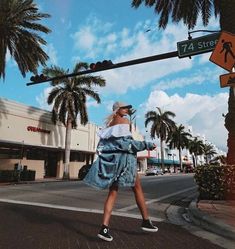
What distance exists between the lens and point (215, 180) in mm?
9656

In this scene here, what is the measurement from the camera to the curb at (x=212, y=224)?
5715mm

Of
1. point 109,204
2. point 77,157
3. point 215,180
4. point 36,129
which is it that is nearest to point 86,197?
point 215,180

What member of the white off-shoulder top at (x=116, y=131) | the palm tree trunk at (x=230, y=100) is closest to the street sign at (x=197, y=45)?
the palm tree trunk at (x=230, y=100)

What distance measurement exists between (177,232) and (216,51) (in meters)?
3.59

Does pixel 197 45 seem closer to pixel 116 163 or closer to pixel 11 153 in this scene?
pixel 116 163

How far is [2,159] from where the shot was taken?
31.9 meters

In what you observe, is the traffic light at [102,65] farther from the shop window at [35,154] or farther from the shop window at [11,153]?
the shop window at [35,154]

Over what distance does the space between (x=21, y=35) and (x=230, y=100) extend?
61.4ft

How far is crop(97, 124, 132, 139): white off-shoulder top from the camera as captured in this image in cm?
536

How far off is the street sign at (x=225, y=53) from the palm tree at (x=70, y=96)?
30.1 meters

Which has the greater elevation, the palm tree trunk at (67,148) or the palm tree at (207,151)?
the palm tree at (207,151)

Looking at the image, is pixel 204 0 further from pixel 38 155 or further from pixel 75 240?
pixel 38 155

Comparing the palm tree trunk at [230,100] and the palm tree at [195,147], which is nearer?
the palm tree trunk at [230,100]

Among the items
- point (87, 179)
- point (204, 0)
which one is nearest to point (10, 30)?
point (204, 0)
